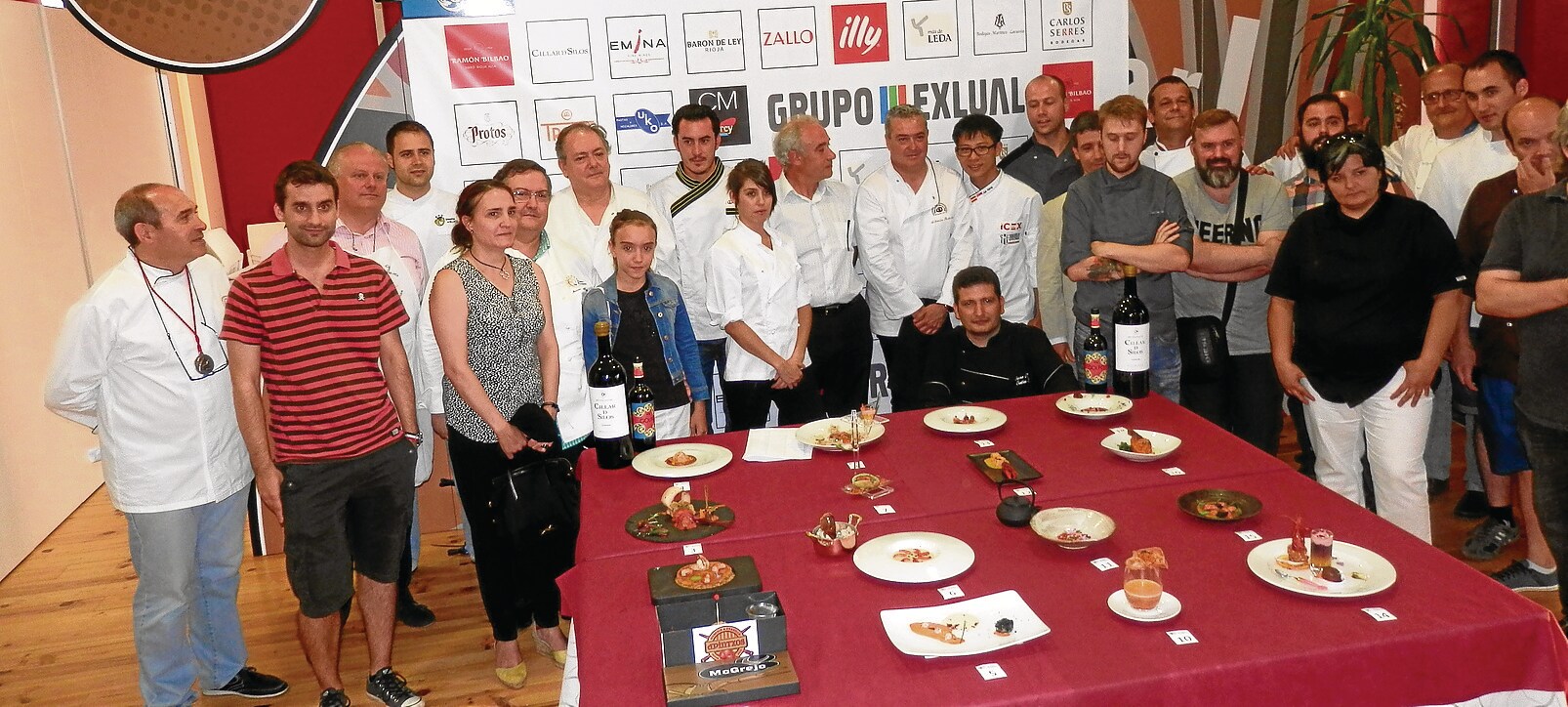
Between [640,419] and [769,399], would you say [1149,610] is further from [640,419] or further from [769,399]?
[769,399]

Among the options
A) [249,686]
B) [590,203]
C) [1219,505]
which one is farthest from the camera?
[590,203]

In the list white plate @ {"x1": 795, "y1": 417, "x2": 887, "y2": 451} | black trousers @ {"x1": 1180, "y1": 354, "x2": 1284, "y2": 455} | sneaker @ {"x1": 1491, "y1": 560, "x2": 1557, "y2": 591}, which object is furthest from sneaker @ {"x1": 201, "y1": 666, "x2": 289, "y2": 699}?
sneaker @ {"x1": 1491, "y1": 560, "x2": 1557, "y2": 591}

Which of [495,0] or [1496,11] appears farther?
[1496,11]

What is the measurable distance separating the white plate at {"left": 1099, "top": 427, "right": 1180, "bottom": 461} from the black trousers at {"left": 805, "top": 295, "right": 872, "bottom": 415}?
1900mm

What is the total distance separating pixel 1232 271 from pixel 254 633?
3888 mm

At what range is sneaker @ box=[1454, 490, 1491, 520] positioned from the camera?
433 cm

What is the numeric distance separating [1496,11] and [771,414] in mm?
4704

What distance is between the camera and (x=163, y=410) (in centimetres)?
319

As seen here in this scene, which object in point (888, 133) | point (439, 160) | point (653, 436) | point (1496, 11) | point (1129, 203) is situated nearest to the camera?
point (653, 436)

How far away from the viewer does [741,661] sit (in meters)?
1.74

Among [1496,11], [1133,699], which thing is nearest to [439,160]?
[1133,699]

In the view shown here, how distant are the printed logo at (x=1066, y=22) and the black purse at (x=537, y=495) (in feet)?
11.0

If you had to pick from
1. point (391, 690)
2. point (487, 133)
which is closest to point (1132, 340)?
point (391, 690)

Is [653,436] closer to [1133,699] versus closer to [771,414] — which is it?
[1133,699]
